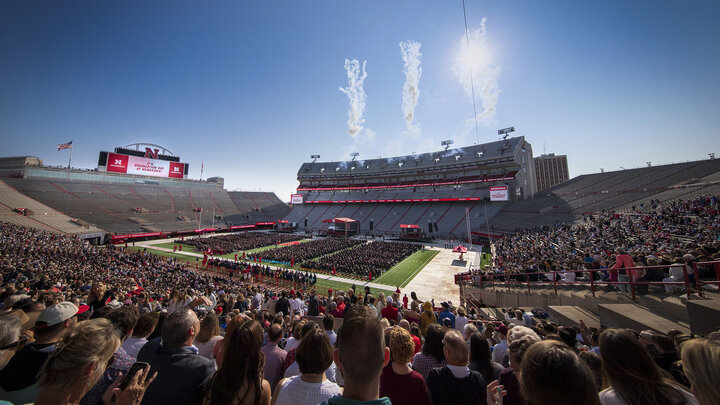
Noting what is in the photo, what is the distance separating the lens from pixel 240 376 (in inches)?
84.4

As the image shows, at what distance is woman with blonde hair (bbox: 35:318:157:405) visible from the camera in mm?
1989

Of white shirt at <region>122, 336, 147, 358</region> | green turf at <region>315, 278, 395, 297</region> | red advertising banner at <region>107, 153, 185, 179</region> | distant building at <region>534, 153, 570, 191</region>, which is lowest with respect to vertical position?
green turf at <region>315, 278, 395, 297</region>

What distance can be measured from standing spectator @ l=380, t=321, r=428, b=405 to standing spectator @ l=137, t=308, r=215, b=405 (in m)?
1.73

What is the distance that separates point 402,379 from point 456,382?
1.74ft

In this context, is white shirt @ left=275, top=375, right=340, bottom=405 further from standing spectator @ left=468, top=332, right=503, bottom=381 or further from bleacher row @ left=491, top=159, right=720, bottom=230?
bleacher row @ left=491, top=159, right=720, bottom=230

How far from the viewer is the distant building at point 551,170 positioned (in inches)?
4291

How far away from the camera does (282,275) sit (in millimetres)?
21672

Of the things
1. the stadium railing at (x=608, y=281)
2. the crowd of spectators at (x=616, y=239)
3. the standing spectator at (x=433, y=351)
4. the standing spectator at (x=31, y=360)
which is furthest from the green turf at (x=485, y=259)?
the standing spectator at (x=31, y=360)

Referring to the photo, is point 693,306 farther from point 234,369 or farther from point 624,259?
point 234,369

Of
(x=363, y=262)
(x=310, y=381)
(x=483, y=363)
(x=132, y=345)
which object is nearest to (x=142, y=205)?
(x=363, y=262)

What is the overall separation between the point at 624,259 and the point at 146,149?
79.7m

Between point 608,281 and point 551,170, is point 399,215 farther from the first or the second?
point 551,170

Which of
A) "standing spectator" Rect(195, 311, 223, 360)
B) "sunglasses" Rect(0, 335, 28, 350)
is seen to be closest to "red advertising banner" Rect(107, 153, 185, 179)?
"sunglasses" Rect(0, 335, 28, 350)

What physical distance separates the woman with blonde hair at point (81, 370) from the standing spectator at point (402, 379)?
87.7 inches
